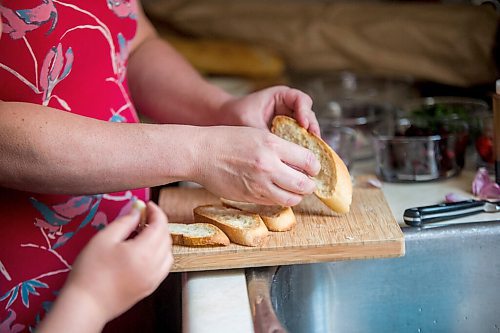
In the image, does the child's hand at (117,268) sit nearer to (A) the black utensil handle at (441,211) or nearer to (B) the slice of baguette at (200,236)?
(B) the slice of baguette at (200,236)

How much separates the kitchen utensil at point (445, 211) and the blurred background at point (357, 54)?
34 cm

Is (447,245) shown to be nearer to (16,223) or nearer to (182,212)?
(182,212)

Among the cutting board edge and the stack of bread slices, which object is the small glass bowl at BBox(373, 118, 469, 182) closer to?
the stack of bread slices

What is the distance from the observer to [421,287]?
4.21 feet

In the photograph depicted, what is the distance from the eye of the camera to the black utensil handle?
1278 mm

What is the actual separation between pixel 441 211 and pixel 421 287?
4.6 inches

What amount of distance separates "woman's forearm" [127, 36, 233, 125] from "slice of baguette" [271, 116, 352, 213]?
0.15 m

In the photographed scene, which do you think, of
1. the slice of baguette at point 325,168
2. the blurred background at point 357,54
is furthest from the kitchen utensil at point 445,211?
the blurred background at point 357,54

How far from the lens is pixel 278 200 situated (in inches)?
44.2

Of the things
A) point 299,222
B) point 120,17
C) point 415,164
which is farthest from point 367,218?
point 120,17

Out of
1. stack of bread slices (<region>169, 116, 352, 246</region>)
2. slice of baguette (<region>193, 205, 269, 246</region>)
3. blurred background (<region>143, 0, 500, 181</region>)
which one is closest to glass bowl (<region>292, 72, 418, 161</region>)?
blurred background (<region>143, 0, 500, 181</region>)

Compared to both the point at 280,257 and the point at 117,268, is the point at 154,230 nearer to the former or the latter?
the point at 117,268

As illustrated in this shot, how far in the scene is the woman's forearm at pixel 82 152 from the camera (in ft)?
3.39

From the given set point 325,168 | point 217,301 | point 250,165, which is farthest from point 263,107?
point 217,301
